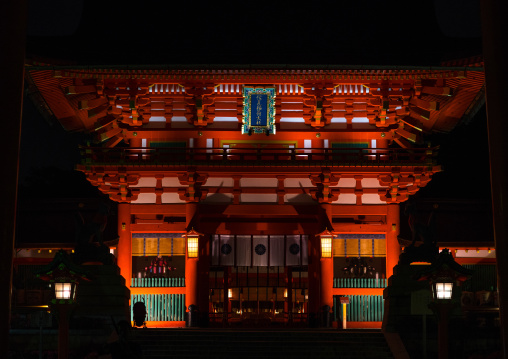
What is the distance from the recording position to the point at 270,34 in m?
25.1

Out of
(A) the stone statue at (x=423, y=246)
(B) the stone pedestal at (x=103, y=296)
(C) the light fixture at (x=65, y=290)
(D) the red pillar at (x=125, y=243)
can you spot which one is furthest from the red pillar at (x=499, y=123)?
(D) the red pillar at (x=125, y=243)

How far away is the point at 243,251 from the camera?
23.9 meters

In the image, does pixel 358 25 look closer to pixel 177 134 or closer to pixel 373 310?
pixel 177 134

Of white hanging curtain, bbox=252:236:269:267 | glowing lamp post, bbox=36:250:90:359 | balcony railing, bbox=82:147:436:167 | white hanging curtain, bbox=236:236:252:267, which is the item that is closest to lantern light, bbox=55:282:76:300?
glowing lamp post, bbox=36:250:90:359

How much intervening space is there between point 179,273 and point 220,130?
197 inches

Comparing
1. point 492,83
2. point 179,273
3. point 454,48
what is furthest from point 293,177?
point 492,83

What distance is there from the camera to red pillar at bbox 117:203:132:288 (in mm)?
23473

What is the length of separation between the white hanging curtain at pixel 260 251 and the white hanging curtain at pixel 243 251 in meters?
0.17

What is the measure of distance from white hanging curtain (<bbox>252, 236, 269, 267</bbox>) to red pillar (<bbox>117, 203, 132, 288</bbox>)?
4109 mm

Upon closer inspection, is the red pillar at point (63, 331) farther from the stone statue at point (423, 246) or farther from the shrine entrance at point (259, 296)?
the stone statue at point (423, 246)

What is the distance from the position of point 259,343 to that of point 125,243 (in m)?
6.93

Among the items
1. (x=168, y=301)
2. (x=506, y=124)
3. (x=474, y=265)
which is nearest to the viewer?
(x=506, y=124)

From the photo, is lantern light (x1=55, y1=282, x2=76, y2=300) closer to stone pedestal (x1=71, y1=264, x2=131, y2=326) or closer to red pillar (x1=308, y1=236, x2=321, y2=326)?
stone pedestal (x1=71, y1=264, x2=131, y2=326)

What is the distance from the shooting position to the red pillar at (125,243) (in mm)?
23473
